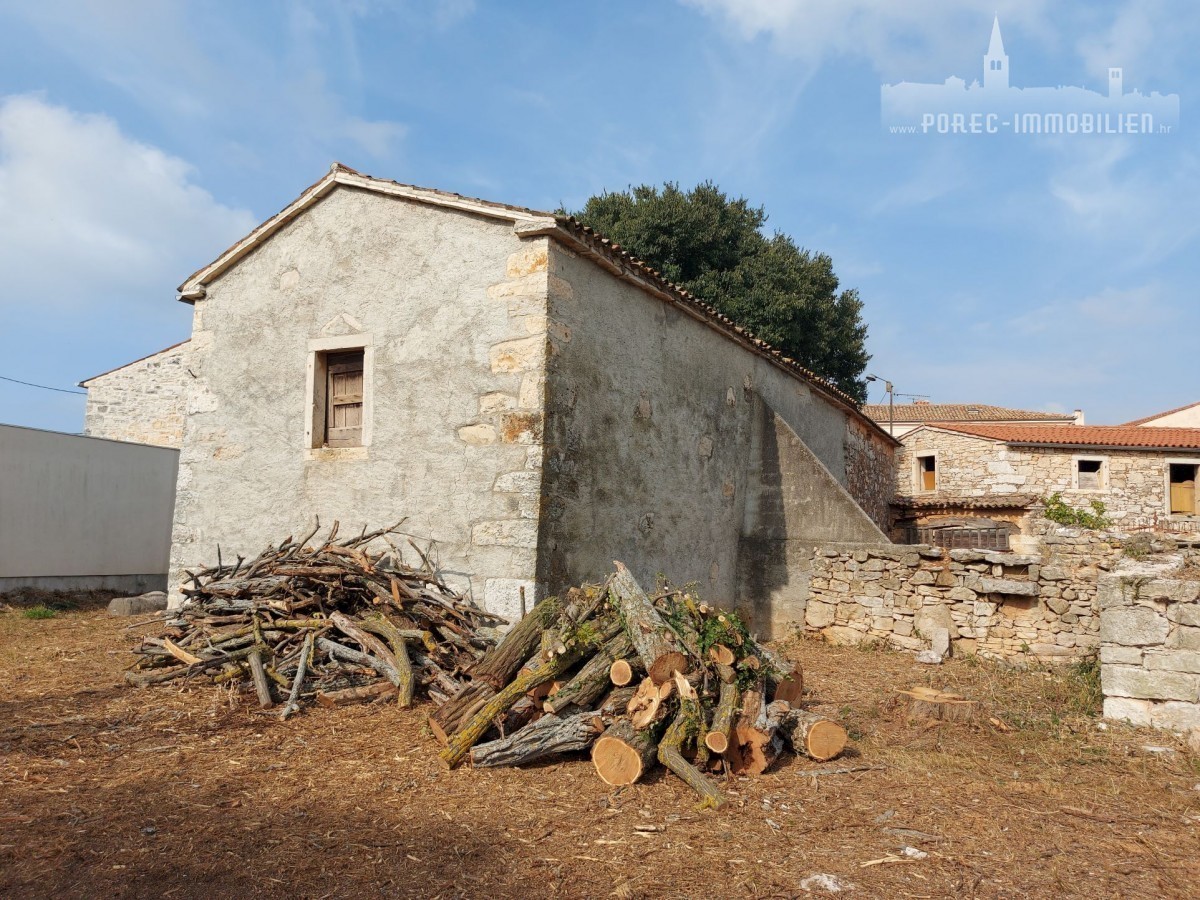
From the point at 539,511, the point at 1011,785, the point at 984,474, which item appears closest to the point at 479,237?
the point at 539,511

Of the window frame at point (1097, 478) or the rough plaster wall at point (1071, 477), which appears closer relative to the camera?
the rough plaster wall at point (1071, 477)

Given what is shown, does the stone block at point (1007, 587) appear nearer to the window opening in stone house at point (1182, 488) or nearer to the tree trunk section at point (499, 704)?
the tree trunk section at point (499, 704)

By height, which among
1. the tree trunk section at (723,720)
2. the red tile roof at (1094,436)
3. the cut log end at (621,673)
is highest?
the red tile roof at (1094,436)

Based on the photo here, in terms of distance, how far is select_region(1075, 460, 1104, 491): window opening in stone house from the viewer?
971 inches

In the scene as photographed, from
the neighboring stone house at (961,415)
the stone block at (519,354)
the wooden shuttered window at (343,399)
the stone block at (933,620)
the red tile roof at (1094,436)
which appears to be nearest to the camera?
the stone block at (519,354)

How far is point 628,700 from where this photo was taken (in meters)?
4.96

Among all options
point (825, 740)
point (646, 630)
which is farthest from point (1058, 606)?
point (646, 630)

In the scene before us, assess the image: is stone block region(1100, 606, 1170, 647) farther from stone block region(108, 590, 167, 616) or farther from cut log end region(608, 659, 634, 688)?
stone block region(108, 590, 167, 616)

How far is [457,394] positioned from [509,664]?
10.2ft

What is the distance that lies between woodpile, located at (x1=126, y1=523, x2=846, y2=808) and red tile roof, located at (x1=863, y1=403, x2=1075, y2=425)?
98.7 feet

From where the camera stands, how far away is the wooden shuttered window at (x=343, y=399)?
838cm

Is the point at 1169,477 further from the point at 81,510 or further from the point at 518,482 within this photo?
the point at 81,510

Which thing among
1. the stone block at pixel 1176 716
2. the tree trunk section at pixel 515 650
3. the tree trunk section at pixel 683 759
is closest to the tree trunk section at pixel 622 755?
the tree trunk section at pixel 683 759

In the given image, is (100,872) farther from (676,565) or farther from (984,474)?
(984,474)
